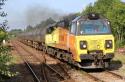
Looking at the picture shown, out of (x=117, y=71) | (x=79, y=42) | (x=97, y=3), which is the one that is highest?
(x=97, y=3)

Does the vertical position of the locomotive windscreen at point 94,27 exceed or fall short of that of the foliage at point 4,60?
it exceeds it

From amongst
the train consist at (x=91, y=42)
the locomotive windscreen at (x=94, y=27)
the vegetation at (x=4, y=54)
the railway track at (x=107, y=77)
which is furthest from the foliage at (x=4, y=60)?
the locomotive windscreen at (x=94, y=27)

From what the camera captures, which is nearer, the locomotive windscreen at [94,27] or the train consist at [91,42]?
the train consist at [91,42]

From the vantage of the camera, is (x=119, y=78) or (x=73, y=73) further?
(x=73, y=73)

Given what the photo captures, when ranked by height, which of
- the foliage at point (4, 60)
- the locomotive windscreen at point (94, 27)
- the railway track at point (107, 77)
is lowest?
the railway track at point (107, 77)

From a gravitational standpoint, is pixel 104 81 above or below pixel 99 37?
below

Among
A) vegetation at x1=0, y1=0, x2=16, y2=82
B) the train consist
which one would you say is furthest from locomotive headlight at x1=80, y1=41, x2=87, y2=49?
vegetation at x1=0, y1=0, x2=16, y2=82

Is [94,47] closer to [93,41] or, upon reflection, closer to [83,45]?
[93,41]

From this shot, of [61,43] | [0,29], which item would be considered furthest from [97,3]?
[0,29]

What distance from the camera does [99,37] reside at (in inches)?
750

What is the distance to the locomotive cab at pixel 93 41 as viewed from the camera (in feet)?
61.7

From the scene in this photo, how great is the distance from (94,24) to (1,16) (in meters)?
8.03

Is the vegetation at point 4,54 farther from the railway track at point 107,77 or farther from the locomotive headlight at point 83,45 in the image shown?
the locomotive headlight at point 83,45

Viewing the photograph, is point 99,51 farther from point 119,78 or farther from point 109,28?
point 119,78
